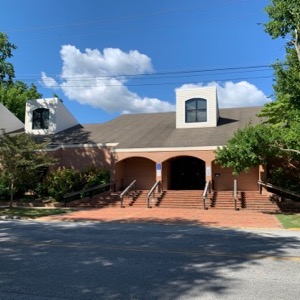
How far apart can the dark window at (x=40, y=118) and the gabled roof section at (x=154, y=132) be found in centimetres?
176

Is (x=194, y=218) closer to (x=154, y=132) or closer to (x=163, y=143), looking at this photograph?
(x=163, y=143)

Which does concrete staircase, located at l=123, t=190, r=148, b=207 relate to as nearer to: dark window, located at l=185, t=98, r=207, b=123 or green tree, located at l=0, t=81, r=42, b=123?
dark window, located at l=185, t=98, r=207, b=123

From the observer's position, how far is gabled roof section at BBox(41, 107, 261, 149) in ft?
86.6

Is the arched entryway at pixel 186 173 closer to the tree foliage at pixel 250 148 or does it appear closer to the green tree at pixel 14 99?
the tree foliage at pixel 250 148

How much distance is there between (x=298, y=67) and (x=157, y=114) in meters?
18.8

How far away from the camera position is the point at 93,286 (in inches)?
226

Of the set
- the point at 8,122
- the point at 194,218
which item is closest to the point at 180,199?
the point at 194,218

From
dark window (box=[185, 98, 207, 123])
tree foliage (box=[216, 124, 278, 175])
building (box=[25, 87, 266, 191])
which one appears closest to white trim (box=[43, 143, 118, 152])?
building (box=[25, 87, 266, 191])

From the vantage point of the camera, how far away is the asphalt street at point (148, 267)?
18.0 ft

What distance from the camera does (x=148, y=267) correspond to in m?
6.98

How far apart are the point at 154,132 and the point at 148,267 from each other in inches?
916

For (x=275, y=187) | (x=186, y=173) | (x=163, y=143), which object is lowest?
(x=275, y=187)

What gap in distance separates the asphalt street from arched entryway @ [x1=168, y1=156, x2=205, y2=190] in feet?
56.8

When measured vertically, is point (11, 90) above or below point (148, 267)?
above
